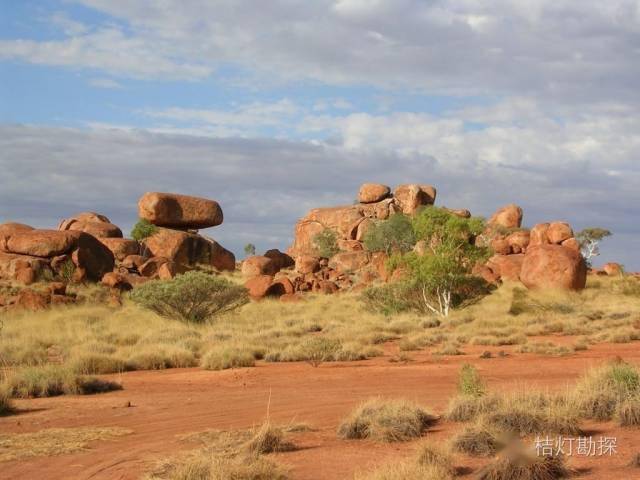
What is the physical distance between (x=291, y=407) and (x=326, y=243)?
47.2m

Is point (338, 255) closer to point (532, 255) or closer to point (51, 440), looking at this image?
point (532, 255)

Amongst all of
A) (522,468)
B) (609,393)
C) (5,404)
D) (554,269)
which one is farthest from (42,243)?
(522,468)

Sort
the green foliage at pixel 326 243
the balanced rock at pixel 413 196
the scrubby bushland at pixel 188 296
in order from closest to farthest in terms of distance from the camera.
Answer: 1. the scrubby bushland at pixel 188 296
2. the green foliage at pixel 326 243
3. the balanced rock at pixel 413 196

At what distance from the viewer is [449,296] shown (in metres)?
29.3

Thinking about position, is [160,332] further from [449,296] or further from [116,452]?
[116,452]

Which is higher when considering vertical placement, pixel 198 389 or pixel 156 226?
pixel 156 226

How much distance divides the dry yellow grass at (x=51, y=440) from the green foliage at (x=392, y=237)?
42.4m

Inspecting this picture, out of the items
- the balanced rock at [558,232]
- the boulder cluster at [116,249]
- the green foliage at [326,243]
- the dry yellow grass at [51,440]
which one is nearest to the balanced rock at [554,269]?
the balanced rock at [558,232]

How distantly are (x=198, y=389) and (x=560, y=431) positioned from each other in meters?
7.80

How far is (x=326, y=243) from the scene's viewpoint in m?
59.1

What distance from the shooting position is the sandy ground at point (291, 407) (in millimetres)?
8016

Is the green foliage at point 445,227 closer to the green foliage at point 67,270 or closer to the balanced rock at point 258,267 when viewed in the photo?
the green foliage at point 67,270

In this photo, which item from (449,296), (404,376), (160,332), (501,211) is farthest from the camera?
(501,211)

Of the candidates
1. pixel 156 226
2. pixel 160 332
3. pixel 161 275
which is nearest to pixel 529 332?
pixel 160 332
